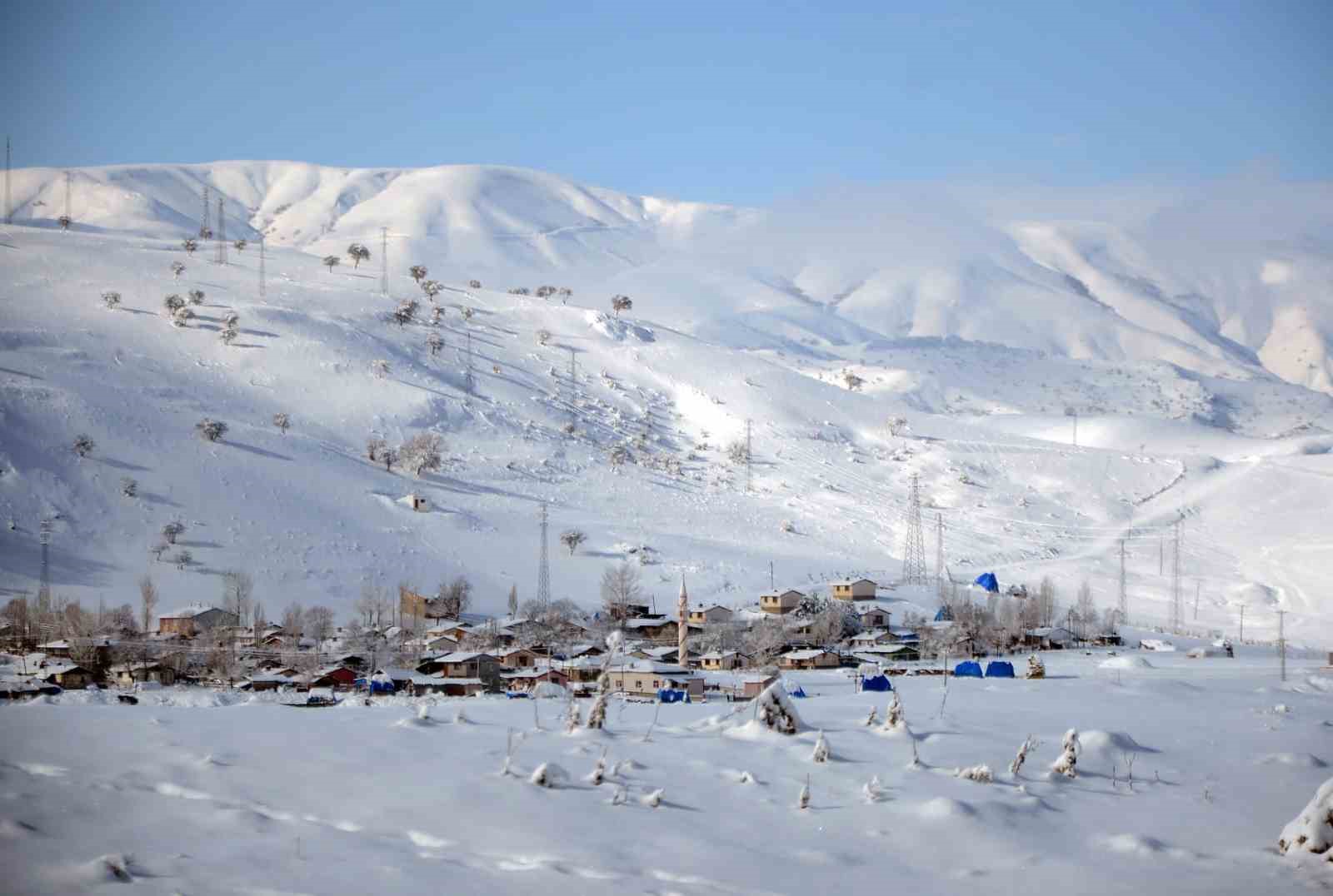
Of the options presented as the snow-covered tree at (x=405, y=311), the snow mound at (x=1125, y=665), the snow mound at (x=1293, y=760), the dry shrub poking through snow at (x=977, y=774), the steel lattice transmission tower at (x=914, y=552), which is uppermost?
the snow-covered tree at (x=405, y=311)

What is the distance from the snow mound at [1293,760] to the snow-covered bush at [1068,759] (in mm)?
3732

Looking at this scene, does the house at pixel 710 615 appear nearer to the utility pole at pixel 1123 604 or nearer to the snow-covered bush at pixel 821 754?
the utility pole at pixel 1123 604

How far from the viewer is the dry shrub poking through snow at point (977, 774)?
17.4 metres

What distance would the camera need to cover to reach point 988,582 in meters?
85.4

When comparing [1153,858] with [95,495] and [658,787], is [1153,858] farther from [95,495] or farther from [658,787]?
[95,495]

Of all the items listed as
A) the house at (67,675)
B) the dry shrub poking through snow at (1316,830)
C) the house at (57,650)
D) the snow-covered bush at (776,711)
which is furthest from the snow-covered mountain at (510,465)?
the dry shrub poking through snow at (1316,830)

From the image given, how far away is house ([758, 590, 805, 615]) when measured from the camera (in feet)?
248

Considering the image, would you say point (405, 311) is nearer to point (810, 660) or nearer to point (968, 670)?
point (810, 660)

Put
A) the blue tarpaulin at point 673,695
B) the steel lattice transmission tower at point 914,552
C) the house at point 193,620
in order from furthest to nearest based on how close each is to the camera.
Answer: the steel lattice transmission tower at point 914,552 → the house at point 193,620 → the blue tarpaulin at point 673,695

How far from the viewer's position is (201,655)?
53.0 metres

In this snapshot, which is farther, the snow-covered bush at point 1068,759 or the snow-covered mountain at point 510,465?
the snow-covered mountain at point 510,465

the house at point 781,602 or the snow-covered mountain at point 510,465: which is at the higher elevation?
the snow-covered mountain at point 510,465

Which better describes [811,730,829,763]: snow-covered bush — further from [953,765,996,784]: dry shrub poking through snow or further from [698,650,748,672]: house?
[698,650,748,672]: house

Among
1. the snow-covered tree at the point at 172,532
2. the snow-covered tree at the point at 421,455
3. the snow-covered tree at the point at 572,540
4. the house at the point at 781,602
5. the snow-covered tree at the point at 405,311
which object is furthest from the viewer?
the snow-covered tree at the point at 405,311
